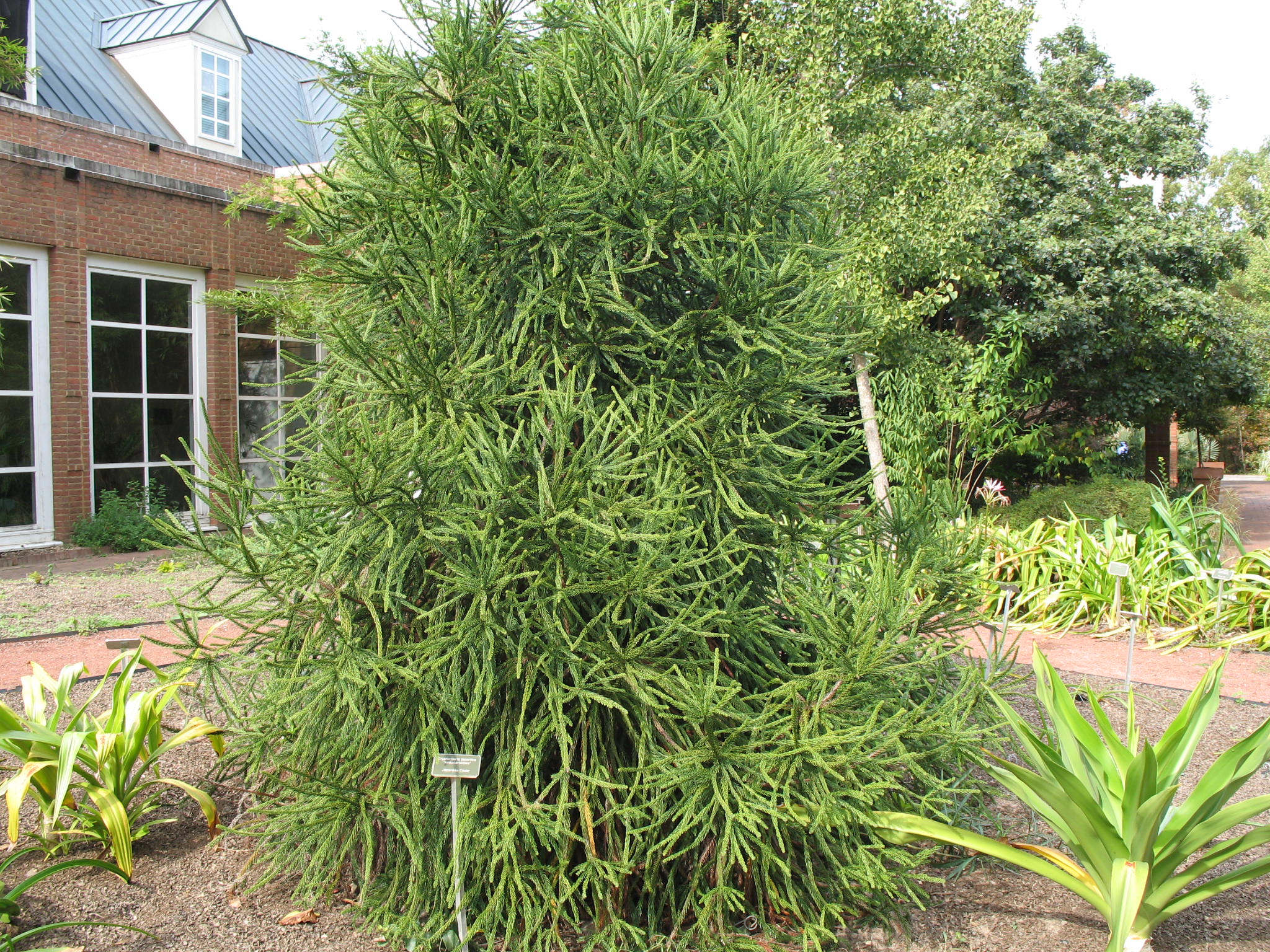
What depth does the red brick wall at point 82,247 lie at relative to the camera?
11.9m

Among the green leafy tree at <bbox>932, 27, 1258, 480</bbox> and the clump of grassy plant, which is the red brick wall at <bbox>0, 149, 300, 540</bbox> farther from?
the green leafy tree at <bbox>932, 27, 1258, 480</bbox>

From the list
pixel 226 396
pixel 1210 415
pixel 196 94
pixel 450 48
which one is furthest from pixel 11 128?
pixel 1210 415

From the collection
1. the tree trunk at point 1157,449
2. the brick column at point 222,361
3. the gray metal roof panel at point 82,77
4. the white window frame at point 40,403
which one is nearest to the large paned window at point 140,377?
the brick column at point 222,361

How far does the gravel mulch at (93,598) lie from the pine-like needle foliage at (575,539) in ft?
12.8

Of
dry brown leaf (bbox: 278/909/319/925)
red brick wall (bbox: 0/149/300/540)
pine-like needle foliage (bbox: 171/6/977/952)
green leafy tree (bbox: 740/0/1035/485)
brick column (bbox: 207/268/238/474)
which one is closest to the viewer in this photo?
pine-like needle foliage (bbox: 171/6/977/952)

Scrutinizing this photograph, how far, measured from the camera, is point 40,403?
12133mm

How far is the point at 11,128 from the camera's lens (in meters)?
13.6

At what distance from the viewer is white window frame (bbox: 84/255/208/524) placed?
1265 centimetres

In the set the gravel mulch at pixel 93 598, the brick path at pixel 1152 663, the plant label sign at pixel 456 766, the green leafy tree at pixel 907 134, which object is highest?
the green leafy tree at pixel 907 134

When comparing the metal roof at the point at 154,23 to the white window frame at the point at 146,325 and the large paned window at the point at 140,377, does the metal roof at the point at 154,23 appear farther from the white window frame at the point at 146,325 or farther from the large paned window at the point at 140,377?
the large paned window at the point at 140,377

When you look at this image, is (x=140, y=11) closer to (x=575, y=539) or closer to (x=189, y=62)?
(x=189, y=62)

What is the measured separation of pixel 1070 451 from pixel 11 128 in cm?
1692

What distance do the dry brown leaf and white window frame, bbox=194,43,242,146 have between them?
16791 millimetres

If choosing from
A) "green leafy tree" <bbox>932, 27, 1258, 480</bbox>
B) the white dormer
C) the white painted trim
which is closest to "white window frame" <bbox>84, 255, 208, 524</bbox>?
the white dormer
